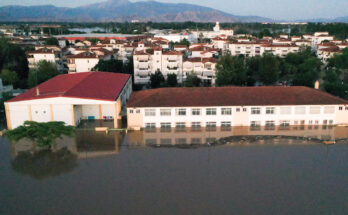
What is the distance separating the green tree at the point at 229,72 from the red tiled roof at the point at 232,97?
6.56 m

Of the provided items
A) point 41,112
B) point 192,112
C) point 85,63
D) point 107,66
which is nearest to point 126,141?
point 192,112

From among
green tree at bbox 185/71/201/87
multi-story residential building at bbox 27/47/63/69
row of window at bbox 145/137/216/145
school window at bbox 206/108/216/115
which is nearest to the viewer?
row of window at bbox 145/137/216/145

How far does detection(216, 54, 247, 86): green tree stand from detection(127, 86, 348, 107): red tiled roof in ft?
21.5

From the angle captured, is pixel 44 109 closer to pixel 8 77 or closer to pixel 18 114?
pixel 18 114

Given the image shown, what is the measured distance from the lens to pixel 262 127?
18672 mm

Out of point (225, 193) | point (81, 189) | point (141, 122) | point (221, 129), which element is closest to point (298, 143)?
point (221, 129)

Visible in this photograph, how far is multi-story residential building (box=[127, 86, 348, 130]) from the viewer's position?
1842 cm

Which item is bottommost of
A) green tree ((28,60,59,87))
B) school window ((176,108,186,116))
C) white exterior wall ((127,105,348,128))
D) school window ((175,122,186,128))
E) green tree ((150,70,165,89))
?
school window ((175,122,186,128))

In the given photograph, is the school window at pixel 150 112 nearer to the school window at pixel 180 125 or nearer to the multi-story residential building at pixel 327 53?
the school window at pixel 180 125

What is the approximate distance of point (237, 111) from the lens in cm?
1856

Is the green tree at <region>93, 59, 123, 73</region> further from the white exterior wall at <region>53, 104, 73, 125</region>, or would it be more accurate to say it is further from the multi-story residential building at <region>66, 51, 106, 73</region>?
the white exterior wall at <region>53, 104, 73, 125</region>

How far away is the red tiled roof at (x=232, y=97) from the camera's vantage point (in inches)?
727

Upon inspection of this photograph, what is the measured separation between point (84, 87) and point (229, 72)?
1275 centimetres

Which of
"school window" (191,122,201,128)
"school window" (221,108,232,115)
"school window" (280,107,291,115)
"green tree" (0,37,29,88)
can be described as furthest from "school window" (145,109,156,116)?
"green tree" (0,37,29,88)
